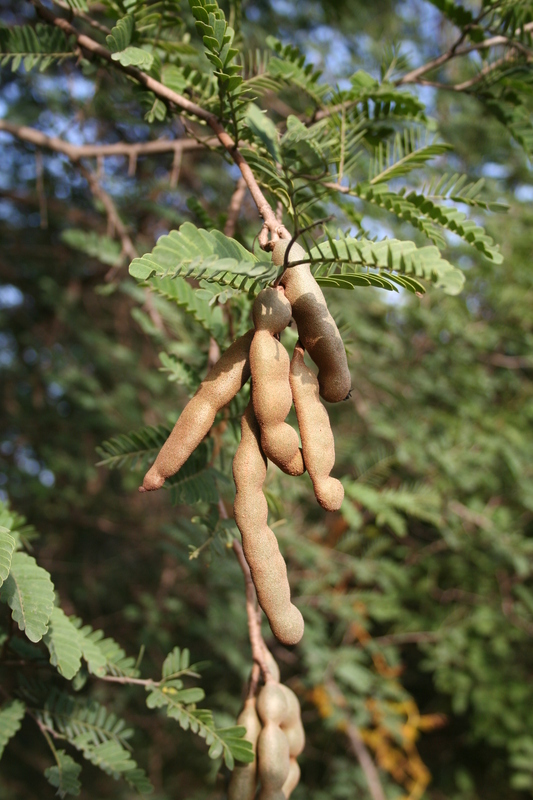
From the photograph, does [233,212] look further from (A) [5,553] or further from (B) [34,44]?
(A) [5,553]

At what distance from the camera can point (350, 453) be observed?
2.52 m

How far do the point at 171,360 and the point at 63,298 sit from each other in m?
1.96

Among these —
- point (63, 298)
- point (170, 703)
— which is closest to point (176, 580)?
point (63, 298)

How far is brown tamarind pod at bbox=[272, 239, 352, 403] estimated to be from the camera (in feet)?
2.27

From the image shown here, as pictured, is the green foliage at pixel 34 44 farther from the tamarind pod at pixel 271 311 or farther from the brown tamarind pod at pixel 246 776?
the brown tamarind pod at pixel 246 776

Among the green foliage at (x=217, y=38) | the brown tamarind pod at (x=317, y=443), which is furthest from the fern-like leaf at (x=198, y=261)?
the green foliage at (x=217, y=38)

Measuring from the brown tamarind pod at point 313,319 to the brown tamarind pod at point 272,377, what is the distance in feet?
0.07

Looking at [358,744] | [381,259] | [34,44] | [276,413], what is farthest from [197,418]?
[358,744]

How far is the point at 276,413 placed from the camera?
26.0 inches

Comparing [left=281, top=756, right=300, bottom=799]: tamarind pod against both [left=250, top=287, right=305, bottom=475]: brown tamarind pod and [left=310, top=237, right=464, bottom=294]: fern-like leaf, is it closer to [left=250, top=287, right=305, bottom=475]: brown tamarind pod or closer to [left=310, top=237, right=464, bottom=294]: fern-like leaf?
[left=250, top=287, right=305, bottom=475]: brown tamarind pod

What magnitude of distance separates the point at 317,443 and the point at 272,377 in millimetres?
95

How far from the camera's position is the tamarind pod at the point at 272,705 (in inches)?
34.0

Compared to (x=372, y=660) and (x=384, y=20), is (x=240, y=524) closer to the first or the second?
(x=372, y=660)

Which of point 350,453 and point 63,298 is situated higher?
point 63,298
